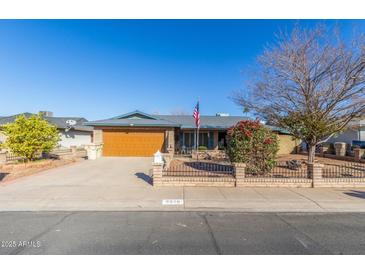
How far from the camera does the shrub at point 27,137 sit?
11797 mm

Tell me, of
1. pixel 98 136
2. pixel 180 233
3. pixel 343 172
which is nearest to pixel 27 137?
pixel 98 136

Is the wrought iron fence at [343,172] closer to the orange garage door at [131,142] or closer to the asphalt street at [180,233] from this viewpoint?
the asphalt street at [180,233]

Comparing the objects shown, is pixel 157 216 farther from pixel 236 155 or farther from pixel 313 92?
pixel 313 92

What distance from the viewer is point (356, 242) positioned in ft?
12.4

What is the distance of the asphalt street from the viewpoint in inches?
138

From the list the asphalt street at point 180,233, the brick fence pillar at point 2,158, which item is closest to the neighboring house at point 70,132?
the brick fence pillar at point 2,158

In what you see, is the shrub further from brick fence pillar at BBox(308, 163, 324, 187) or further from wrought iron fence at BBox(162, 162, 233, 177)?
brick fence pillar at BBox(308, 163, 324, 187)

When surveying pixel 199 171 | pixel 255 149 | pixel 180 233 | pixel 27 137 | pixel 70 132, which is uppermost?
pixel 70 132

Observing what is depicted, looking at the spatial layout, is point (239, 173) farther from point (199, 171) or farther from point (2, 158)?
point (2, 158)

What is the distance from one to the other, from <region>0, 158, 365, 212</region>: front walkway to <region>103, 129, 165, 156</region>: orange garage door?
390 inches

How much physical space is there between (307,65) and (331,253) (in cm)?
946

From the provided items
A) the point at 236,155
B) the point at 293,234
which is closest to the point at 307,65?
the point at 236,155

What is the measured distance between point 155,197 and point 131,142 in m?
12.7

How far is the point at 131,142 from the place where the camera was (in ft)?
60.7
